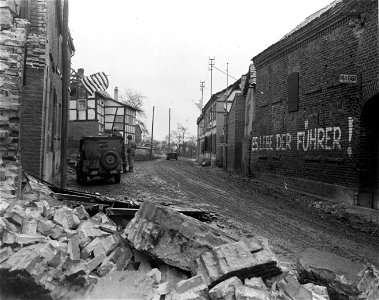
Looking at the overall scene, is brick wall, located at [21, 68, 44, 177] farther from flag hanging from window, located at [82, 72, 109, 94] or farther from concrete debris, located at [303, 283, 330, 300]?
flag hanging from window, located at [82, 72, 109, 94]

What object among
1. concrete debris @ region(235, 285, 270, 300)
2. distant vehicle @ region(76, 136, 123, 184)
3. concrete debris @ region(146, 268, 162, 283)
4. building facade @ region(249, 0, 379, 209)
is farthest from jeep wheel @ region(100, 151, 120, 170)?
concrete debris @ region(235, 285, 270, 300)

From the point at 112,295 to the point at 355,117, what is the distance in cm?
946

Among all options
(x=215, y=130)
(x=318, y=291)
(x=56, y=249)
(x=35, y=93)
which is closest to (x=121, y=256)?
(x=56, y=249)

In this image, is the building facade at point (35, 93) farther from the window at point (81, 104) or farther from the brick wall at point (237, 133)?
the window at point (81, 104)

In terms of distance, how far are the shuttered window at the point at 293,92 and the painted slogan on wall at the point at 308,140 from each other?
1114 mm

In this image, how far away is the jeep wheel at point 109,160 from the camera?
14648mm

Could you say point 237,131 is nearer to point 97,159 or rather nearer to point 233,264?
point 97,159

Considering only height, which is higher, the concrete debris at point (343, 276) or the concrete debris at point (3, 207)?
the concrete debris at point (3, 207)

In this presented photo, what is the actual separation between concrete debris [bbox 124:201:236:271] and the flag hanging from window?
3055cm

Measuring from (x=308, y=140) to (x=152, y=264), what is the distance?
10758 mm

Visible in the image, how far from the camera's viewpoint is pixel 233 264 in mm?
3875

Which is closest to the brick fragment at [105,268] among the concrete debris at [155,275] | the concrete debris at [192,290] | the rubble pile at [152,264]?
the rubble pile at [152,264]

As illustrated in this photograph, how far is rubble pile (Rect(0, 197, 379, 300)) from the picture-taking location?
11.6 ft

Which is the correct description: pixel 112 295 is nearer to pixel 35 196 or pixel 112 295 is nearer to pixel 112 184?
pixel 35 196
